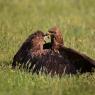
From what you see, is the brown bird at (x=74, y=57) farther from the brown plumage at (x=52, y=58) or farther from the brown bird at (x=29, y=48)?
the brown bird at (x=29, y=48)

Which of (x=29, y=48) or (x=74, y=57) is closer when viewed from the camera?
Answer: (x=74, y=57)

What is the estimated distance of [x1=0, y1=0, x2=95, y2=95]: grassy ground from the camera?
22.8 ft

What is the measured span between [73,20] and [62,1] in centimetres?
226

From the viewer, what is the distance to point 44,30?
38.9 feet

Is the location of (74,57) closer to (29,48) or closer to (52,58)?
(52,58)

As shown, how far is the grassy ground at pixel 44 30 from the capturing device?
22.8ft

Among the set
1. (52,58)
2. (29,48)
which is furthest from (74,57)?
(29,48)

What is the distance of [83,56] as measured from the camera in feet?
25.7

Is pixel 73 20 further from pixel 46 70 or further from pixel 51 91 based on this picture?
pixel 51 91

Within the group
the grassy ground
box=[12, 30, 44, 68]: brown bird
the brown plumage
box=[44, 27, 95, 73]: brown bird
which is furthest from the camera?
box=[12, 30, 44, 68]: brown bird

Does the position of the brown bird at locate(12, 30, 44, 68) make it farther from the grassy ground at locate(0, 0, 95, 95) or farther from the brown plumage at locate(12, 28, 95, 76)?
the grassy ground at locate(0, 0, 95, 95)

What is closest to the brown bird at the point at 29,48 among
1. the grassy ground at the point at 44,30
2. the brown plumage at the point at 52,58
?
the brown plumage at the point at 52,58

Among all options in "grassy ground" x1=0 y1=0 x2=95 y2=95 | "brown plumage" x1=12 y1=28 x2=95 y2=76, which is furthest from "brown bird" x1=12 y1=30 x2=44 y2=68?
"grassy ground" x1=0 y1=0 x2=95 y2=95

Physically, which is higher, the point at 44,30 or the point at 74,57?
the point at 44,30
